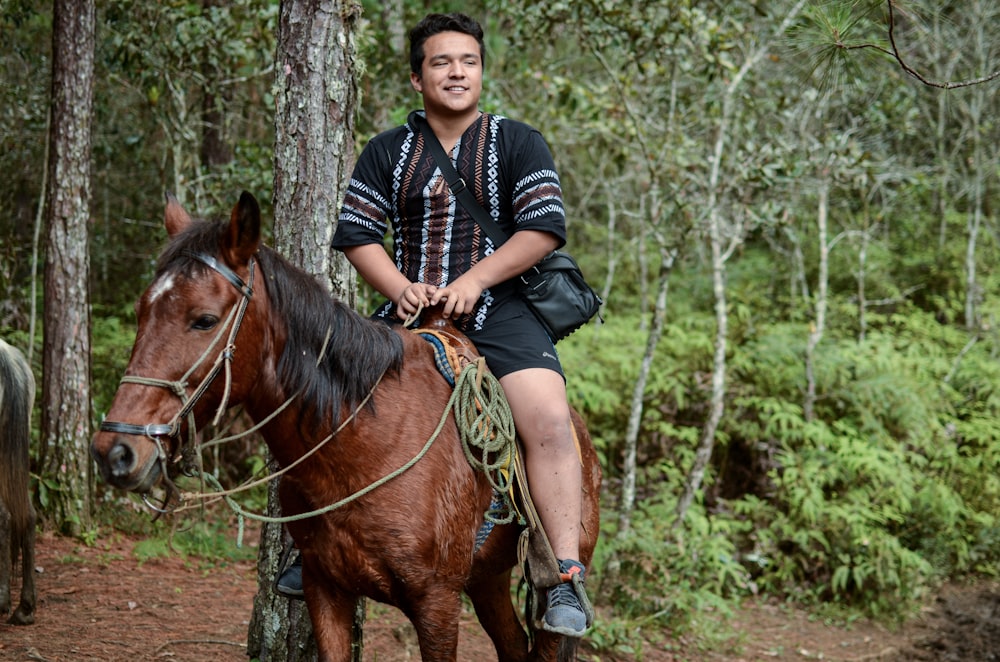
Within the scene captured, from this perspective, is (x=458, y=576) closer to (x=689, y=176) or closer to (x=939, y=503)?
(x=689, y=176)

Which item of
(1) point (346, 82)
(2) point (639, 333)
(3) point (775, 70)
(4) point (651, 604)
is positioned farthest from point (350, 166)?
(3) point (775, 70)

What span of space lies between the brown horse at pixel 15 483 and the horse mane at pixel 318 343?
3175 mm

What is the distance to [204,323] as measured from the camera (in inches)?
90.5

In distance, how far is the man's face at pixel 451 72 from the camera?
3.15 metres

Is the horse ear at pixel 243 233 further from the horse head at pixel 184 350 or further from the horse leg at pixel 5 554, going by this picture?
the horse leg at pixel 5 554

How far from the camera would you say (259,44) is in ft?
24.9

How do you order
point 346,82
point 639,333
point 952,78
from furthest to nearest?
point 952,78 < point 639,333 < point 346,82

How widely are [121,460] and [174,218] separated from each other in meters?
0.83

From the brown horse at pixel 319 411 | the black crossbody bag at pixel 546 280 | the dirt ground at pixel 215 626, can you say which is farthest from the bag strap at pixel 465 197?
the dirt ground at pixel 215 626

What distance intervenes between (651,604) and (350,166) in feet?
13.6

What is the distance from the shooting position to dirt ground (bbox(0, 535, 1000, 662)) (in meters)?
4.55

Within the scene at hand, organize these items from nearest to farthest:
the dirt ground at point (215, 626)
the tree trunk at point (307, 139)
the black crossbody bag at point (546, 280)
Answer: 1. the black crossbody bag at point (546, 280)
2. the tree trunk at point (307, 139)
3. the dirt ground at point (215, 626)

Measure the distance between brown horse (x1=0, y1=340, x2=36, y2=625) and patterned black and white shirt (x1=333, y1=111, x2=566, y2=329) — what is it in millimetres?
2877

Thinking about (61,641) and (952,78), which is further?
(952,78)
